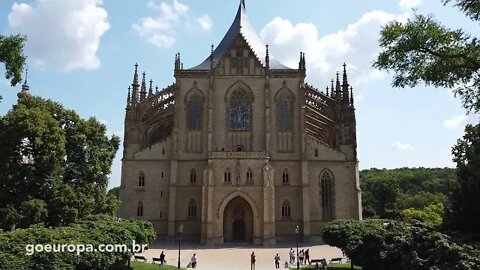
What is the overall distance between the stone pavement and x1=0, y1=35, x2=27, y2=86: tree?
1908 centimetres

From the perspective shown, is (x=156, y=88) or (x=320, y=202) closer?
(x=320, y=202)

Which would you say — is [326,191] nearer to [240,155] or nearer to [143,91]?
[240,155]

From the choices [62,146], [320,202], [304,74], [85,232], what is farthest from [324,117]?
[85,232]

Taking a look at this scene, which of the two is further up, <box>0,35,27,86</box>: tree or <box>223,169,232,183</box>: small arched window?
<box>0,35,27,86</box>: tree

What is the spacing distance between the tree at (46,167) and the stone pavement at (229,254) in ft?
28.8

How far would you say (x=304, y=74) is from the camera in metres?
50.8

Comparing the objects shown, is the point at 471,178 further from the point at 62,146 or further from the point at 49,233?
the point at 62,146

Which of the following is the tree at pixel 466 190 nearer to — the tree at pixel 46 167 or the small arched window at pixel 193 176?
the tree at pixel 46 167

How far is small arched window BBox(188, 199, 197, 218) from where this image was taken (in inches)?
1887

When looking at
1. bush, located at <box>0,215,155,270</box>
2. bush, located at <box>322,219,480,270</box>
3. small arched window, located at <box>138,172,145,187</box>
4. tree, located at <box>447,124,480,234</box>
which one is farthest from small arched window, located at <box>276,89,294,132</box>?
tree, located at <box>447,124,480,234</box>

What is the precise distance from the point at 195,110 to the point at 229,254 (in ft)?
62.5

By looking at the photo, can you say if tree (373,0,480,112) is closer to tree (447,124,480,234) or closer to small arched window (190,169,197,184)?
tree (447,124,480,234)

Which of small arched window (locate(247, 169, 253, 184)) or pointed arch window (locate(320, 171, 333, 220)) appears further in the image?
pointed arch window (locate(320, 171, 333, 220))

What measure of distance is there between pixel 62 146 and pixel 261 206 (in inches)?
900
